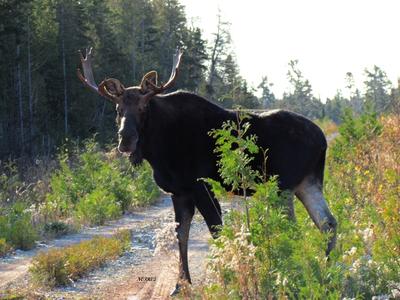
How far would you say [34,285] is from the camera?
8.49 m

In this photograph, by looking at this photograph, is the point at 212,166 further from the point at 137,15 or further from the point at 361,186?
the point at 137,15

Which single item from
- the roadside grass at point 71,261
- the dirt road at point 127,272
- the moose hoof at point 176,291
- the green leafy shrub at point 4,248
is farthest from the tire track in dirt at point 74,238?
the moose hoof at point 176,291

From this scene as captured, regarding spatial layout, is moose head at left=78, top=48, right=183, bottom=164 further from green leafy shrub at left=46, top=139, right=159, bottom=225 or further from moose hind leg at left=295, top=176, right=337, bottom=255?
green leafy shrub at left=46, top=139, right=159, bottom=225

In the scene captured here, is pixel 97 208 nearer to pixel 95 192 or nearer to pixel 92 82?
pixel 95 192

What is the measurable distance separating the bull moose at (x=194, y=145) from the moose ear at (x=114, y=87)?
0.04ft

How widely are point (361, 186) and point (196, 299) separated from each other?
512 centimetres

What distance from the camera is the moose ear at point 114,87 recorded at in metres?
8.22

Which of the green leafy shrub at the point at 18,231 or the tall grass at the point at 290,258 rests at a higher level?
the tall grass at the point at 290,258

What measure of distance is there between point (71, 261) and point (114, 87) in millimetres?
2430

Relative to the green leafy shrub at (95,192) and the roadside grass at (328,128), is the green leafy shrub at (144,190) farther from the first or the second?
the roadside grass at (328,128)

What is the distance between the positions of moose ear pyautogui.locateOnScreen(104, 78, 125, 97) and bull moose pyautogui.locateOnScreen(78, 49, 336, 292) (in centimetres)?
1

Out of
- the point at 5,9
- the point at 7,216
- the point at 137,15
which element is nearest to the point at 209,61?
the point at 137,15

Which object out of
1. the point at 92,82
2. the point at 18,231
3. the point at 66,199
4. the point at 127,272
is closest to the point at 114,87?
the point at 92,82

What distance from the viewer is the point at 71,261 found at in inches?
365
